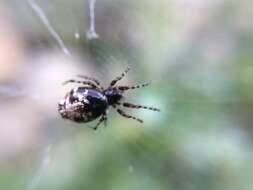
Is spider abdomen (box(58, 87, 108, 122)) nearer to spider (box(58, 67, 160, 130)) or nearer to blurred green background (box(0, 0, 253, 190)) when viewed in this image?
spider (box(58, 67, 160, 130))

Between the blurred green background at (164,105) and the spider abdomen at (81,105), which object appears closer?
the spider abdomen at (81,105)

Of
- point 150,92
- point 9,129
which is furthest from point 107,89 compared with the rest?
point 9,129

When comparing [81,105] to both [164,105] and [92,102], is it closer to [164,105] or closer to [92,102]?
[92,102]

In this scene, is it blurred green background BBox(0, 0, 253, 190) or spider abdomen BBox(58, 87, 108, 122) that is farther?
blurred green background BBox(0, 0, 253, 190)

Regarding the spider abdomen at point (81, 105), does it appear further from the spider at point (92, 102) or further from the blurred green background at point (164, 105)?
the blurred green background at point (164, 105)

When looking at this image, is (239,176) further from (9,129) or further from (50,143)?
(9,129)

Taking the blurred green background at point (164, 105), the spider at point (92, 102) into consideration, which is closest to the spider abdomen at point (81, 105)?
the spider at point (92, 102)

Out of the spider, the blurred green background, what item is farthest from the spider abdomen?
the blurred green background
